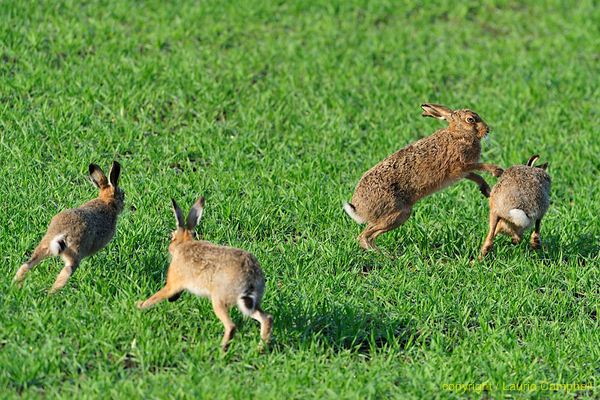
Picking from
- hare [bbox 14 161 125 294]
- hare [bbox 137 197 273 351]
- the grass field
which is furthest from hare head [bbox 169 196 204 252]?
hare [bbox 14 161 125 294]

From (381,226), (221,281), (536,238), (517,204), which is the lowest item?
(536,238)

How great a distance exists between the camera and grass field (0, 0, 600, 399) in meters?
6.62

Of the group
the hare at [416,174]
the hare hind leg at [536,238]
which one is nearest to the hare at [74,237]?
the hare at [416,174]

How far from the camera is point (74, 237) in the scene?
6.96 meters

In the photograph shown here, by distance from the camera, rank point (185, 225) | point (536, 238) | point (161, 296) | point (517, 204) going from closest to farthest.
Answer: point (161, 296), point (185, 225), point (517, 204), point (536, 238)

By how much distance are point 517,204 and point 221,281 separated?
112 inches

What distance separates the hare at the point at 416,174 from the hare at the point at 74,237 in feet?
6.72

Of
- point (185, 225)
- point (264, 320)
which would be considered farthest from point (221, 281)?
point (185, 225)

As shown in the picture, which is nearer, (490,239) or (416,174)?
(490,239)

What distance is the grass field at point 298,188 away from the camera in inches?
261

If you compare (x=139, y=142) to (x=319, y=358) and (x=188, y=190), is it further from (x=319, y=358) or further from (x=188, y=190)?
(x=319, y=358)

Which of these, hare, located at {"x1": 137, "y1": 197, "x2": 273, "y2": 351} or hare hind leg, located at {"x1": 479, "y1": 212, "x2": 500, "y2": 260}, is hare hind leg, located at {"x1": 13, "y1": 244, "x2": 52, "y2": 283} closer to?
hare, located at {"x1": 137, "y1": 197, "x2": 273, "y2": 351}

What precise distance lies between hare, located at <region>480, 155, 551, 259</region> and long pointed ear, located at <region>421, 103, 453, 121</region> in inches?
32.3

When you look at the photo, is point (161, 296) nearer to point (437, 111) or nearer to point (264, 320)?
point (264, 320)
